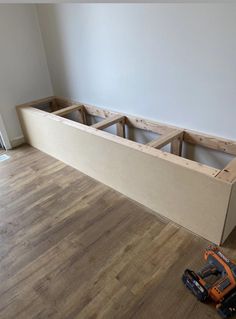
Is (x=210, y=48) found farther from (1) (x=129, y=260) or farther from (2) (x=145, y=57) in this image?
(1) (x=129, y=260)

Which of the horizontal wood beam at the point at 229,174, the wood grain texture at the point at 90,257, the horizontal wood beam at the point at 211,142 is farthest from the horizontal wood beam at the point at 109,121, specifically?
the horizontal wood beam at the point at 229,174

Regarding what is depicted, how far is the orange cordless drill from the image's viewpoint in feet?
4.29

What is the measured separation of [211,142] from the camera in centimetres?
199

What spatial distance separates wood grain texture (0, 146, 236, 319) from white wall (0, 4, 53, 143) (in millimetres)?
1170

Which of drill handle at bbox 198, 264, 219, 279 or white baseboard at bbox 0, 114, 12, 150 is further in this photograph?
white baseboard at bbox 0, 114, 12, 150

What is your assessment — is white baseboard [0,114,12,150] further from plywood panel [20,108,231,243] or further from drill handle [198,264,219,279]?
drill handle [198,264,219,279]

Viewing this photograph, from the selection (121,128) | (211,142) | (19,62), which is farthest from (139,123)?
(19,62)

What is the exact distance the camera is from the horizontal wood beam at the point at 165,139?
1.96 metres

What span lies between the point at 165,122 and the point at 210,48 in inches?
28.0

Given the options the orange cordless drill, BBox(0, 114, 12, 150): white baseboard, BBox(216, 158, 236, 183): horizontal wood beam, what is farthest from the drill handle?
BBox(0, 114, 12, 150): white baseboard

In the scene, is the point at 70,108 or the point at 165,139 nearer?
the point at 165,139

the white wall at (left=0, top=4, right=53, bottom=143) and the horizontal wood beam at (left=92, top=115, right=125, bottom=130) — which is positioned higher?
the white wall at (left=0, top=4, right=53, bottom=143)

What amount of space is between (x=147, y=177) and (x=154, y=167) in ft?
0.44

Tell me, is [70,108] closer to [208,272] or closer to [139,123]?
[139,123]
